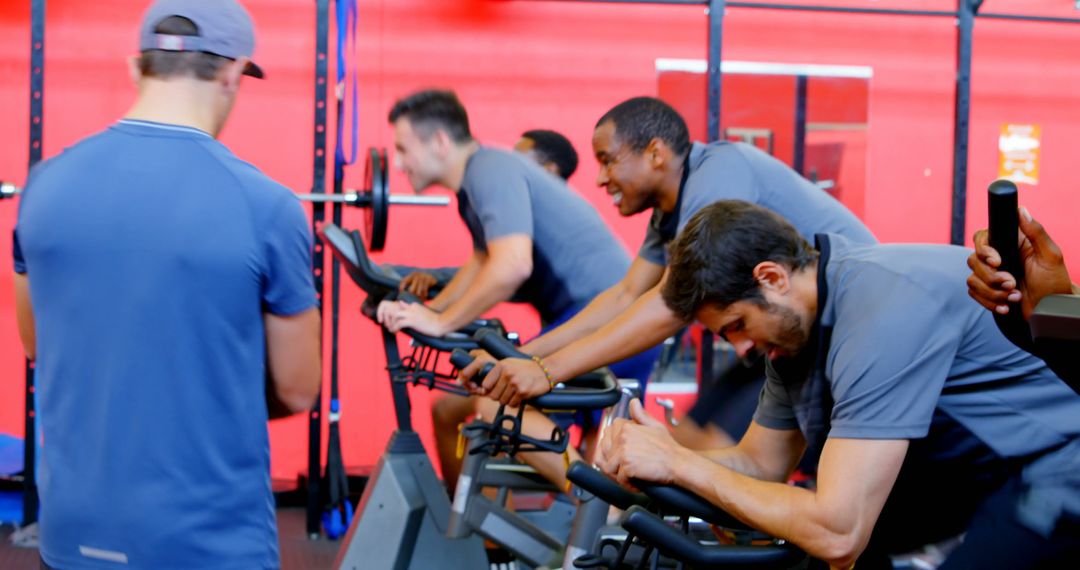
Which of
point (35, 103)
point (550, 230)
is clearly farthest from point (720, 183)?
point (35, 103)

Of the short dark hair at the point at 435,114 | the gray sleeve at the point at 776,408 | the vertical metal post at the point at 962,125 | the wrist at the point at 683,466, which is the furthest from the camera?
the vertical metal post at the point at 962,125

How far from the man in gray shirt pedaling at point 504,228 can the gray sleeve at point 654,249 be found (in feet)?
1.09

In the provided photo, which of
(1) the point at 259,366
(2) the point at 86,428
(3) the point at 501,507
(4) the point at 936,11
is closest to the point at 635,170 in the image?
(3) the point at 501,507

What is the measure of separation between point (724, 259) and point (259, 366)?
687 millimetres

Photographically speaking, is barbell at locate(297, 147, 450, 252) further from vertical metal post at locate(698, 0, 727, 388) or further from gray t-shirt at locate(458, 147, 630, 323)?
vertical metal post at locate(698, 0, 727, 388)

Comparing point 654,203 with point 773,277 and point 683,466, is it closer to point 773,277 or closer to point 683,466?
point 773,277

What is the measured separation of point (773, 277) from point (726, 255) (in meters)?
0.08

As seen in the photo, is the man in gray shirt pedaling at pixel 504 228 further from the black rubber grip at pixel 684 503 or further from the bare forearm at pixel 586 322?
the black rubber grip at pixel 684 503

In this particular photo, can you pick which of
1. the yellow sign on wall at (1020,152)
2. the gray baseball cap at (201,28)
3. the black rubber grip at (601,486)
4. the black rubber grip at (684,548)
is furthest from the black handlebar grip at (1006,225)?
the yellow sign on wall at (1020,152)

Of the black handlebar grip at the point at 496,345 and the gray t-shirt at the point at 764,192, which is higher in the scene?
the gray t-shirt at the point at 764,192

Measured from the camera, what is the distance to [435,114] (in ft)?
10.4

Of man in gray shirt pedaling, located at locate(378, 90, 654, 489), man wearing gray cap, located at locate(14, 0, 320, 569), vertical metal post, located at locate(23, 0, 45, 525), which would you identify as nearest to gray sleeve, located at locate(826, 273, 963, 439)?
man wearing gray cap, located at locate(14, 0, 320, 569)

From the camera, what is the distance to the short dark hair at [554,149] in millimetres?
4008

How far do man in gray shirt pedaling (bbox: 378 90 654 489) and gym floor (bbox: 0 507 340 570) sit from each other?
625 millimetres
